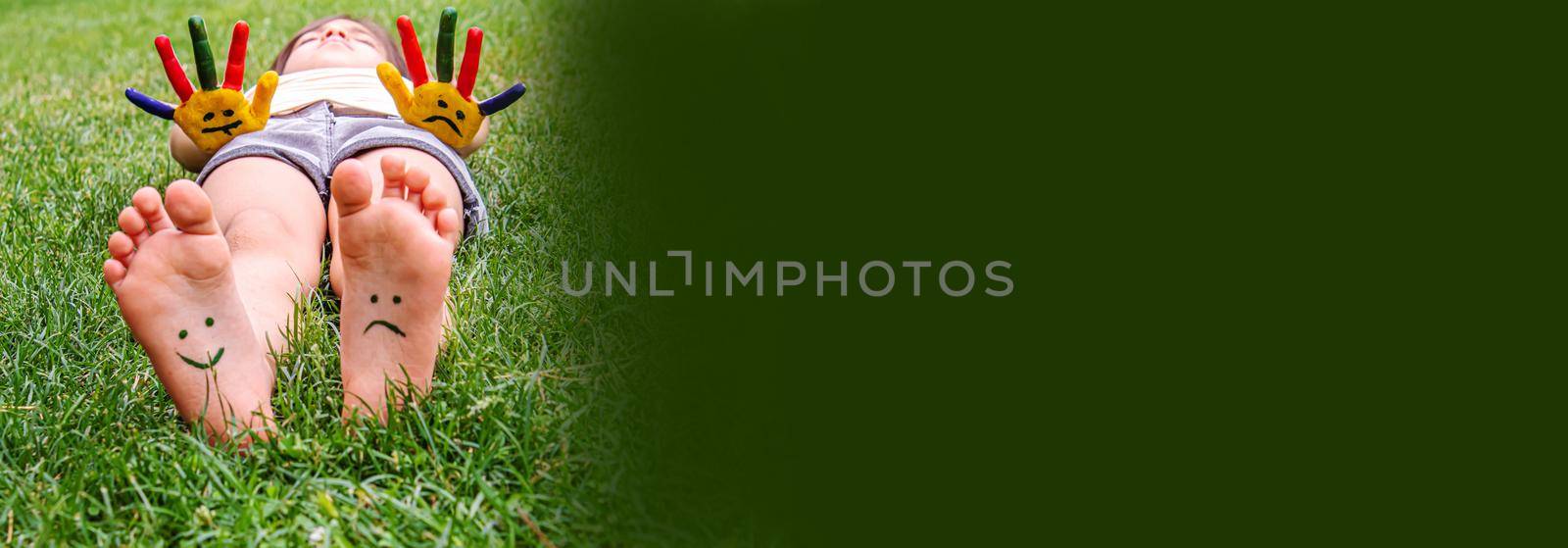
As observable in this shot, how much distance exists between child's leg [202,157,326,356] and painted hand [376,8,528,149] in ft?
0.65

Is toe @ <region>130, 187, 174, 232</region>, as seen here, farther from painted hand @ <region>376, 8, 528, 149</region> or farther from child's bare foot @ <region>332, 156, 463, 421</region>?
painted hand @ <region>376, 8, 528, 149</region>

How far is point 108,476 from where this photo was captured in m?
1.06

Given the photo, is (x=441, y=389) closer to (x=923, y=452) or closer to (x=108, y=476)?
(x=108, y=476)

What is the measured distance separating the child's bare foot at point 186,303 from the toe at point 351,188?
0.13m

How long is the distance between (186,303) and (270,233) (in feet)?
1.15

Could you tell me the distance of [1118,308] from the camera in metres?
1.19

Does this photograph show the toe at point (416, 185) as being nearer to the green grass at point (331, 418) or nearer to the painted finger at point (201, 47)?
the green grass at point (331, 418)

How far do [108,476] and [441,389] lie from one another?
0.32 m

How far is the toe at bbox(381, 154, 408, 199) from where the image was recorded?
3.66 feet

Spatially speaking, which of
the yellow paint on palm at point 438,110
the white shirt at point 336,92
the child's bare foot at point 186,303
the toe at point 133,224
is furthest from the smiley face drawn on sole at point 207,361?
the white shirt at point 336,92

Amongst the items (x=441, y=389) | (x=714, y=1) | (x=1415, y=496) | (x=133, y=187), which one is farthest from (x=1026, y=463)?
(x=133, y=187)

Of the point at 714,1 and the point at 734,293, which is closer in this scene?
the point at 734,293

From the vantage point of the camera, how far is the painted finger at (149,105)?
55.4 inches

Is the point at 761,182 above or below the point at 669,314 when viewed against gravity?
above
